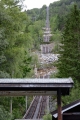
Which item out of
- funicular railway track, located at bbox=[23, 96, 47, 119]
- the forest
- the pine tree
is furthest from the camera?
funicular railway track, located at bbox=[23, 96, 47, 119]

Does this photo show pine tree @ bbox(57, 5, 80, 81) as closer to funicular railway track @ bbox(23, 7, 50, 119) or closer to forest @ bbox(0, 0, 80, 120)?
forest @ bbox(0, 0, 80, 120)

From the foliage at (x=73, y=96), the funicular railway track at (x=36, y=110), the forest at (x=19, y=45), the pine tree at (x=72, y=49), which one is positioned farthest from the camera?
the funicular railway track at (x=36, y=110)

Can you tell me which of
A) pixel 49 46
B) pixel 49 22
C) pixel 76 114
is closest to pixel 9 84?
pixel 76 114

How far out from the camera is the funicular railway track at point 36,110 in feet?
102

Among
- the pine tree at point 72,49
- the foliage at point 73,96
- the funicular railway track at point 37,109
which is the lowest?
the funicular railway track at point 37,109

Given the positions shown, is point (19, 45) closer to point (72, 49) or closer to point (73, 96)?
point (72, 49)

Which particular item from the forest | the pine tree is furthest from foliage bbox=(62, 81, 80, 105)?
the pine tree

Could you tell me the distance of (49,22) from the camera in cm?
14688

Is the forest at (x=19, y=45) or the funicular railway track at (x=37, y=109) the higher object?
the forest at (x=19, y=45)

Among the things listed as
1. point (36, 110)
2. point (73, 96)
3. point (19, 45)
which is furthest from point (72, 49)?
point (36, 110)

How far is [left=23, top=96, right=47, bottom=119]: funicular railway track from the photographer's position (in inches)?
1228

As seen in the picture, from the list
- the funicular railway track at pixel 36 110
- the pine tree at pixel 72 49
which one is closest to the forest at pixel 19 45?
the pine tree at pixel 72 49

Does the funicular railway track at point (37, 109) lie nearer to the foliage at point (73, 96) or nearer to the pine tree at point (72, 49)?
the pine tree at point (72, 49)

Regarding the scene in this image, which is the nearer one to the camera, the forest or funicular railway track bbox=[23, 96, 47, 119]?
the forest
